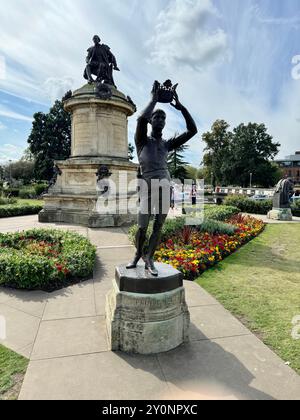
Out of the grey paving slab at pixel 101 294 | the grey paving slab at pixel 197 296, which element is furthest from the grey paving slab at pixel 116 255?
the grey paving slab at pixel 197 296

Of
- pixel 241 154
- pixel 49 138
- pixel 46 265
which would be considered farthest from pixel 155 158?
pixel 241 154

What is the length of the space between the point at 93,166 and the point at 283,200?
39.5 feet

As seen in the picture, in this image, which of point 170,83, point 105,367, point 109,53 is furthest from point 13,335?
point 109,53

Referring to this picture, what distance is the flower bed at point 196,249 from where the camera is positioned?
6609 mm

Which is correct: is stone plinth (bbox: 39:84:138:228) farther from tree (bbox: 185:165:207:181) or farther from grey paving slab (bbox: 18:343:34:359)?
tree (bbox: 185:165:207:181)

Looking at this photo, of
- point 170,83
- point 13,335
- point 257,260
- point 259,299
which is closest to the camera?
point 170,83

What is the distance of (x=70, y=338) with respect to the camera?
3729 millimetres

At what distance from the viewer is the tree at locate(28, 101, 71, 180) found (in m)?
40.2

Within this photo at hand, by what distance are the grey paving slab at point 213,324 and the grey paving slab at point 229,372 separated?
6.3 inches

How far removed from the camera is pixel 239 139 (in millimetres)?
57781

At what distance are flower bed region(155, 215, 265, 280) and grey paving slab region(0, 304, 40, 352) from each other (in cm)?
334

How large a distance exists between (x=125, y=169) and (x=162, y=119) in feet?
35.5
